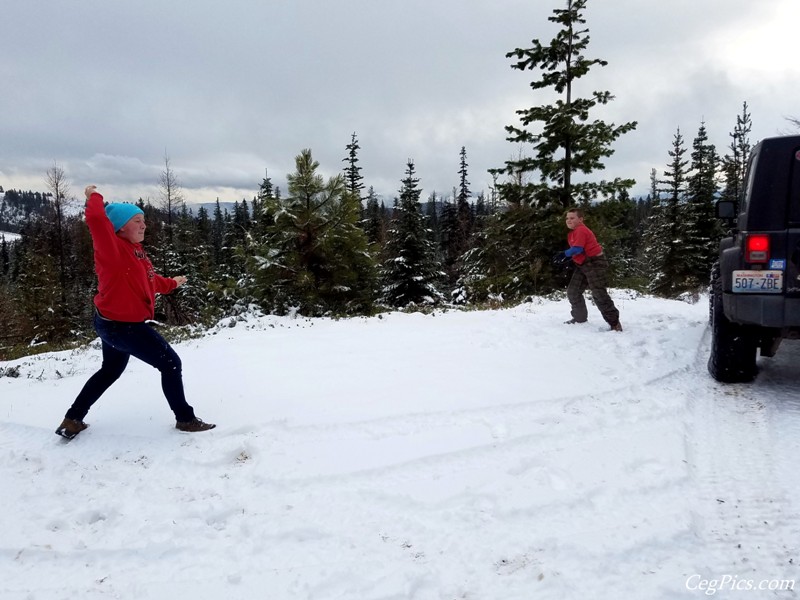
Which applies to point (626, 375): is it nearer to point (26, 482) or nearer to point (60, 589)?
point (60, 589)

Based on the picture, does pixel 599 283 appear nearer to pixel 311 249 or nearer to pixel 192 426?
pixel 192 426

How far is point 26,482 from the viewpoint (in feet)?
10.9

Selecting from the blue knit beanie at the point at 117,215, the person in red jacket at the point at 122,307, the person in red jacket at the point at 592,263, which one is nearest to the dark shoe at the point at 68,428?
the person in red jacket at the point at 122,307

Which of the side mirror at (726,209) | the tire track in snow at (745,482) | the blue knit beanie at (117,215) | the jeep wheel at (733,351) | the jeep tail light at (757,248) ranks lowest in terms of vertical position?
the tire track in snow at (745,482)

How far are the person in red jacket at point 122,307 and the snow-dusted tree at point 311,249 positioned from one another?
9187 millimetres

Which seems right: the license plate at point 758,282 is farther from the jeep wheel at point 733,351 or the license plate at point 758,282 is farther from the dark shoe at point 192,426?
the dark shoe at point 192,426

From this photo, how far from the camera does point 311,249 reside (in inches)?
544

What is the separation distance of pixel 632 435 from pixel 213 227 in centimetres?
9876

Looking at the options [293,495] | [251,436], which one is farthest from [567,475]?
[251,436]

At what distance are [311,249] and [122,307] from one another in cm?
1026

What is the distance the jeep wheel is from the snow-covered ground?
14 cm

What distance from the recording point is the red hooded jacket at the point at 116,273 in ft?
11.7

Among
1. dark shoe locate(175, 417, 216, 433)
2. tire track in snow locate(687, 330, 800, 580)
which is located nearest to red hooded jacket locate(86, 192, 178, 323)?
dark shoe locate(175, 417, 216, 433)
